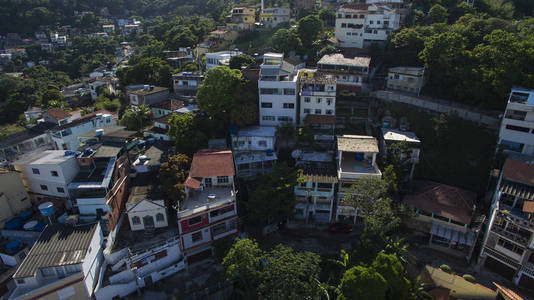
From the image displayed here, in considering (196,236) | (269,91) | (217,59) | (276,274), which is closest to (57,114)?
(217,59)

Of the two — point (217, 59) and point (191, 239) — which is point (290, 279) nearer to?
point (191, 239)

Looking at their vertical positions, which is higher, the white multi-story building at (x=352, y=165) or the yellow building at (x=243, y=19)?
the yellow building at (x=243, y=19)

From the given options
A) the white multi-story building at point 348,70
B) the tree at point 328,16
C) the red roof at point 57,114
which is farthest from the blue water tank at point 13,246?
the tree at point 328,16

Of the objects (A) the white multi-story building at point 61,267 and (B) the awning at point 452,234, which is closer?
(A) the white multi-story building at point 61,267

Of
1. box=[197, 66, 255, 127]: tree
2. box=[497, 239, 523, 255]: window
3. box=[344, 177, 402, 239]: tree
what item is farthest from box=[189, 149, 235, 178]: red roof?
box=[497, 239, 523, 255]: window

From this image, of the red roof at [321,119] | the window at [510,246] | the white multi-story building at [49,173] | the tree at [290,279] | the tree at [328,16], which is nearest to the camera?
the tree at [290,279]

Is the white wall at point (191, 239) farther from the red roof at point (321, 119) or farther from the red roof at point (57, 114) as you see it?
the red roof at point (57, 114)

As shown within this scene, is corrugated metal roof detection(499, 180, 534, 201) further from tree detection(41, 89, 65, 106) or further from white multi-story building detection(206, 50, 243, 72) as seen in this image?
tree detection(41, 89, 65, 106)
